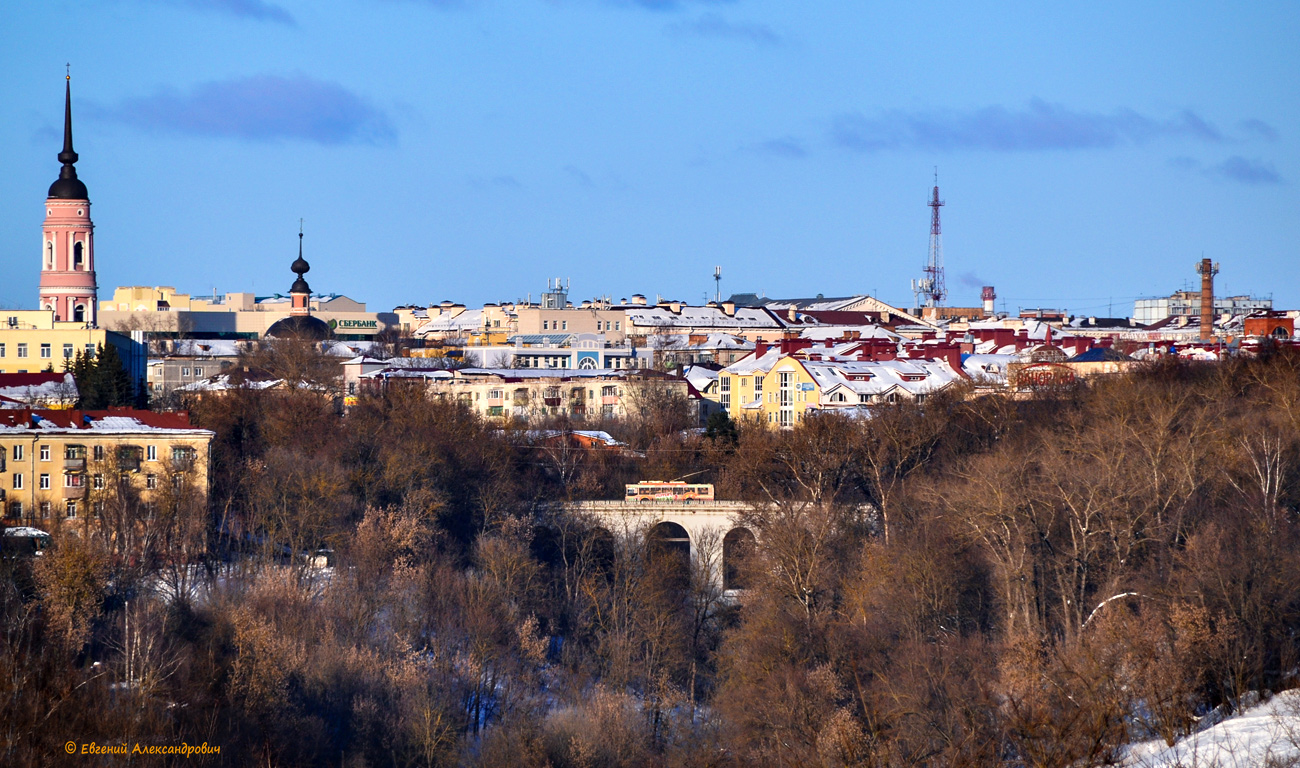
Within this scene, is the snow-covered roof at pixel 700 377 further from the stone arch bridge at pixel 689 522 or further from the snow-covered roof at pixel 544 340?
the stone arch bridge at pixel 689 522

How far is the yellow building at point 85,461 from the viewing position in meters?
31.7

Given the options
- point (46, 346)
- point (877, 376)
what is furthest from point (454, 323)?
point (877, 376)

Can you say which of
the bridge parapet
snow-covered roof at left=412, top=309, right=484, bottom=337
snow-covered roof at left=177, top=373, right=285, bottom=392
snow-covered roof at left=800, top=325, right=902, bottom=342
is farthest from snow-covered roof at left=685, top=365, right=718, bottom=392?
snow-covered roof at left=412, top=309, right=484, bottom=337

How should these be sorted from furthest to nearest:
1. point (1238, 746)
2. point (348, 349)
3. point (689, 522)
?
point (348, 349) → point (689, 522) → point (1238, 746)

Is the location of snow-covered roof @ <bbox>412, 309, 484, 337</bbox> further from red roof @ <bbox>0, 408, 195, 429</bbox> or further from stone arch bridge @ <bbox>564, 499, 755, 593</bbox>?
stone arch bridge @ <bbox>564, 499, 755, 593</bbox>

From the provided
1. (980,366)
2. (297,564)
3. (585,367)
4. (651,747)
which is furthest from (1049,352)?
(651,747)

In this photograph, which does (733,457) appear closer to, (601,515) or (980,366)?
(601,515)

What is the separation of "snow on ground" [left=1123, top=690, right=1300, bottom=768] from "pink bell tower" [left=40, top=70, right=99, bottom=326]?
44046mm

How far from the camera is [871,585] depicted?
26.8 m

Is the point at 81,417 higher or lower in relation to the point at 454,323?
lower

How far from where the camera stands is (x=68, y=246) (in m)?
55.9

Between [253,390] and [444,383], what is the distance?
831 centimetres

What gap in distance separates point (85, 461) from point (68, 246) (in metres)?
25.4

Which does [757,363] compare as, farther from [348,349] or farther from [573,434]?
[348,349]
